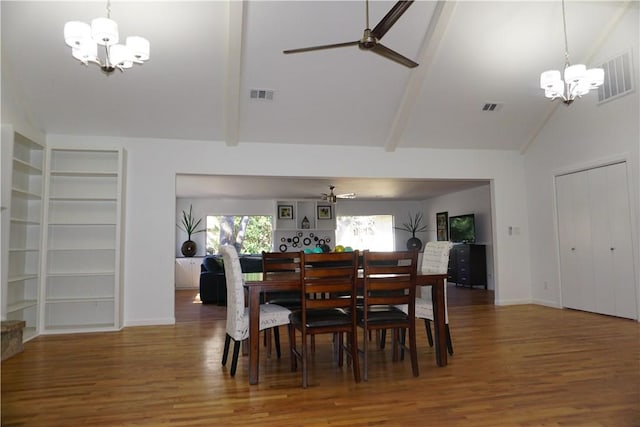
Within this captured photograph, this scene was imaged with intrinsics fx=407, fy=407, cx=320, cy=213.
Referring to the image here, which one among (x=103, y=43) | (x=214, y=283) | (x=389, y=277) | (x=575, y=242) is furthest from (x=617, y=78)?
(x=214, y=283)

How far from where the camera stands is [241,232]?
37.2ft

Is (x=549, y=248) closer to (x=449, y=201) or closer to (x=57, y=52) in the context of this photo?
(x=449, y=201)

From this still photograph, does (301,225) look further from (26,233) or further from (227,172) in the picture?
(26,233)

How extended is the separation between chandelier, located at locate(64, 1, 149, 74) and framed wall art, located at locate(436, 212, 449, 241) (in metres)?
9.14

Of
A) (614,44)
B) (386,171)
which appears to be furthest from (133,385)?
(614,44)


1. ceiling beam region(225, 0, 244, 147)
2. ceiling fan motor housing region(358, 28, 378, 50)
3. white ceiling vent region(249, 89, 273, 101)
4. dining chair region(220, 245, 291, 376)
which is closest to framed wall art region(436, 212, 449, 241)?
ceiling beam region(225, 0, 244, 147)

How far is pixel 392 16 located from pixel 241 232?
9206 millimetres

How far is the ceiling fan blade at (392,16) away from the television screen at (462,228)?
7.47 m

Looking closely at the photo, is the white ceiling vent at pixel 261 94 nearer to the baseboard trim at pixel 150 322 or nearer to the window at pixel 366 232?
the baseboard trim at pixel 150 322

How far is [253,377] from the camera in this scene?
2975 mm

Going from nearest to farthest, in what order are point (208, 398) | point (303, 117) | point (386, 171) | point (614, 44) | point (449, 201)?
point (208, 398) < point (614, 44) < point (303, 117) < point (386, 171) < point (449, 201)

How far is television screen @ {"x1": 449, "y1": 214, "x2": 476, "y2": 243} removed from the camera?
9531 millimetres

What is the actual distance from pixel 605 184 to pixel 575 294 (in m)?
1.65

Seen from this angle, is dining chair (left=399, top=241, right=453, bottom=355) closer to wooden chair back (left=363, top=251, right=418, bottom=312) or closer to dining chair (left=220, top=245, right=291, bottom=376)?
wooden chair back (left=363, top=251, right=418, bottom=312)
